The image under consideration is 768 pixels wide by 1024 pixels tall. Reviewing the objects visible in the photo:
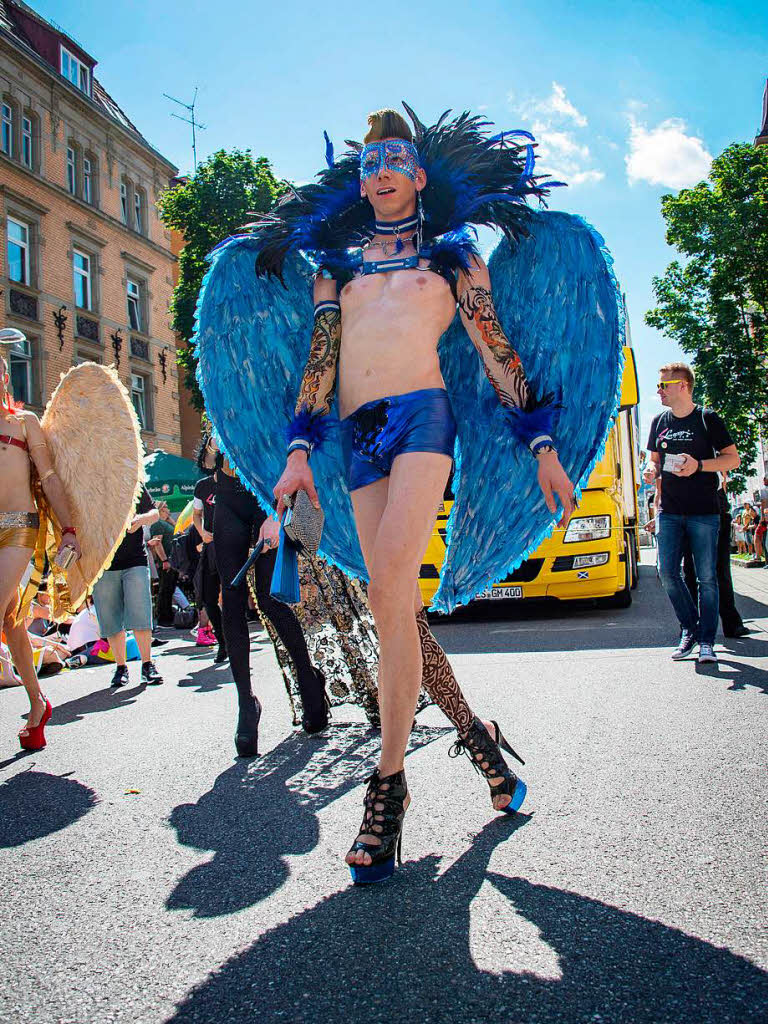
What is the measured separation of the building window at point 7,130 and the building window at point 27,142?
576 mm

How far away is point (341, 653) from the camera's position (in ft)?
16.2

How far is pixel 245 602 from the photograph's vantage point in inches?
179

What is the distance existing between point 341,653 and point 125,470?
154 cm

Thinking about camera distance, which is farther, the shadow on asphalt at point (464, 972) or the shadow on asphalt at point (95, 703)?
the shadow on asphalt at point (95, 703)

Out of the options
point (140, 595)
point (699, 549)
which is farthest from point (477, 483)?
point (140, 595)

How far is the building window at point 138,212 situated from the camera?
3198cm

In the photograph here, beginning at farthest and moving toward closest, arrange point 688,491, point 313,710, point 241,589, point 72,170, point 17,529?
point 72,170, point 688,491, point 313,710, point 17,529, point 241,589

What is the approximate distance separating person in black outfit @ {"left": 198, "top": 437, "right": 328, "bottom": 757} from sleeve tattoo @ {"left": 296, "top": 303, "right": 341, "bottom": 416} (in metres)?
1.51

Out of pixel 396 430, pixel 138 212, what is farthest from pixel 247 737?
pixel 138 212

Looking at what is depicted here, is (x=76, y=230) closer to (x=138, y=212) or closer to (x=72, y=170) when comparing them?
(x=72, y=170)

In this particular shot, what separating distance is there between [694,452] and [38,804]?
4.82m

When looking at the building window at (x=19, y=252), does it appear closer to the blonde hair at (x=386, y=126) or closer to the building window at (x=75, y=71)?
the building window at (x=75, y=71)

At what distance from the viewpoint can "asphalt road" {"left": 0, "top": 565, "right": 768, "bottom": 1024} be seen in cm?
182

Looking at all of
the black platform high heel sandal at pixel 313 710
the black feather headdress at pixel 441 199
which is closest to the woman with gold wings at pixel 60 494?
the black platform high heel sandal at pixel 313 710
